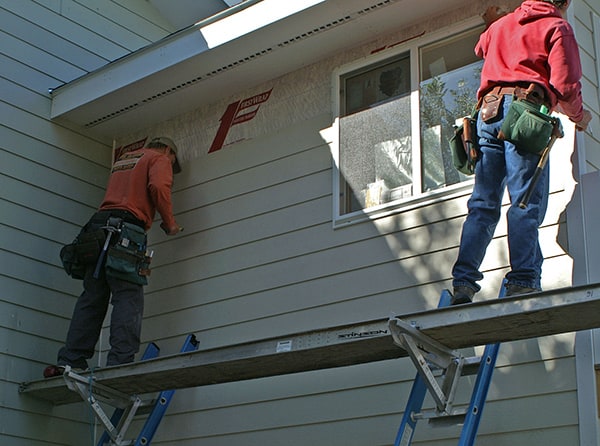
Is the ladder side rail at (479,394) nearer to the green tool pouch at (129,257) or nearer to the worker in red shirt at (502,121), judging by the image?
the worker in red shirt at (502,121)

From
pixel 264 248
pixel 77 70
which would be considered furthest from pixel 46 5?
pixel 264 248

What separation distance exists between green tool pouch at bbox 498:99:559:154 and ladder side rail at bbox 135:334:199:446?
2758 mm

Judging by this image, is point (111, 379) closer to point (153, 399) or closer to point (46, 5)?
point (153, 399)

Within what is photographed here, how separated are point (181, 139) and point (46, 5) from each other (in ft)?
5.21

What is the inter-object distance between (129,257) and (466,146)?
8.65 feet

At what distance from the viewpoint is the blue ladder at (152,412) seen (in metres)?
6.50

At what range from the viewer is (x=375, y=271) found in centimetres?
633

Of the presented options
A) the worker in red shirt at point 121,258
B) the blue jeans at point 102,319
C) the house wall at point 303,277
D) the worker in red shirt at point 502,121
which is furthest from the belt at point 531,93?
the blue jeans at point 102,319

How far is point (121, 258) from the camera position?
6.92 m

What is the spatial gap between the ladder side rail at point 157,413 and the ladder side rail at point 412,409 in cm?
196

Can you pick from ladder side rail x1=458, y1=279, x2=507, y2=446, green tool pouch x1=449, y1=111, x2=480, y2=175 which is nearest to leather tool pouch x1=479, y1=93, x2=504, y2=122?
green tool pouch x1=449, y1=111, x2=480, y2=175

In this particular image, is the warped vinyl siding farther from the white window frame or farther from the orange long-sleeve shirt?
the orange long-sleeve shirt

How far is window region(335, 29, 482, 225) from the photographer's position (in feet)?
20.7

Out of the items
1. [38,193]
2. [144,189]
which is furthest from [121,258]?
[38,193]
